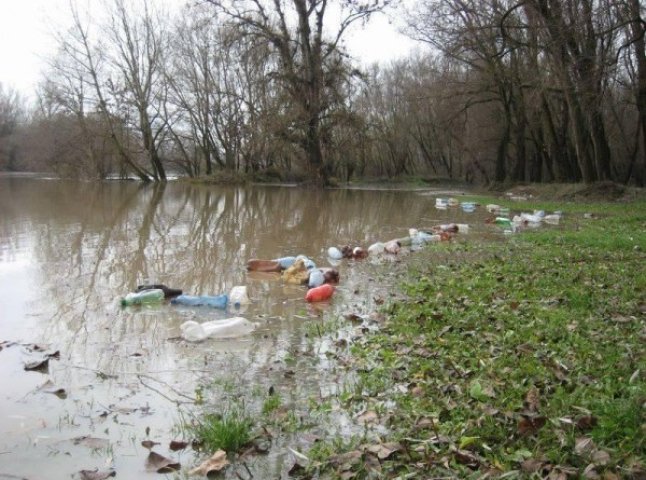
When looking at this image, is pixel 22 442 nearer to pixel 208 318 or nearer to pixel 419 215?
pixel 208 318

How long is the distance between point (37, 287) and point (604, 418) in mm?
6877

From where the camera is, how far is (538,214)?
16.4 m

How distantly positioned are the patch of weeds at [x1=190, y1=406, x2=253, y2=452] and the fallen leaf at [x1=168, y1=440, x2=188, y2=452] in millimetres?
83

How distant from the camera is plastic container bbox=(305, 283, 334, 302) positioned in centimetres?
683

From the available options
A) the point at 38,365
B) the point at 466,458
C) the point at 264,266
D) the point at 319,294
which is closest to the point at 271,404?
the point at 466,458

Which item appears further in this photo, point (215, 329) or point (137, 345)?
point (215, 329)

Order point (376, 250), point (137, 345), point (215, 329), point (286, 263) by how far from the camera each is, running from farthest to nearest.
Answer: point (376, 250) → point (286, 263) → point (215, 329) → point (137, 345)

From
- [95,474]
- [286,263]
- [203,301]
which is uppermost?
[286,263]

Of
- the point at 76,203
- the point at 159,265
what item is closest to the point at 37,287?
the point at 159,265

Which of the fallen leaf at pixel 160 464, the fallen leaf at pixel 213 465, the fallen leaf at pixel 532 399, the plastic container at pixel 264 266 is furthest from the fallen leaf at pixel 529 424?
the plastic container at pixel 264 266

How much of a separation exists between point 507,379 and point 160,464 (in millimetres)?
2331

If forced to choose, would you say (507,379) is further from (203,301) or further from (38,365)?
(203,301)

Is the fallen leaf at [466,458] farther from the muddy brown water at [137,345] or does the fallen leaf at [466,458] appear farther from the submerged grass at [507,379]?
the muddy brown water at [137,345]

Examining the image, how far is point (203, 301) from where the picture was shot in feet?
21.5
